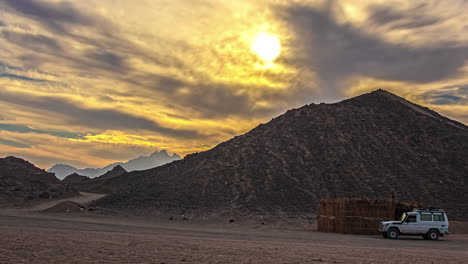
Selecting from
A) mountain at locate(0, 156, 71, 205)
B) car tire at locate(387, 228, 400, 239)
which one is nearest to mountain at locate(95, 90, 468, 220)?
mountain at locate(0, 156, 71, 205)

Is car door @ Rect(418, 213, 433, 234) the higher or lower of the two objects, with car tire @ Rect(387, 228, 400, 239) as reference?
higher

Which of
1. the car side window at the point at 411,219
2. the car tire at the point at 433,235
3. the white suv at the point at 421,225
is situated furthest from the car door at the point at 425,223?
the car side window at the point at 411,219

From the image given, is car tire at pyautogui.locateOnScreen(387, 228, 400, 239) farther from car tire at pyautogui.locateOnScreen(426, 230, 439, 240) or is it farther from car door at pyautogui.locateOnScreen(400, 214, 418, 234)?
car tire at pyautogui.locateOnScreen(426, 230, 439, 240)

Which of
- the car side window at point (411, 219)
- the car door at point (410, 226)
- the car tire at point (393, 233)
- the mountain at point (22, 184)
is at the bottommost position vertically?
the car tire at point (393, 233)

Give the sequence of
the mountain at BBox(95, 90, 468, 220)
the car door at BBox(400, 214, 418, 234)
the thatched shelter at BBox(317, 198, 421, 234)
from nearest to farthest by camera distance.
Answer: the car door at BBox(400, 214, 418, 234) < the thatched shelter at BBox(317, 198, 421, 234) < the mountain at BBox(95, 90, 468, 220)

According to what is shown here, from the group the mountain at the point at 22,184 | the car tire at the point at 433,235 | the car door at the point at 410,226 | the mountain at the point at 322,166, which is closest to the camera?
the car tire at the point at 433,235

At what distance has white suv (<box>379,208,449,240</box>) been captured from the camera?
104 ft

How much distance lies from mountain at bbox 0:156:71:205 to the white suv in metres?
57.9

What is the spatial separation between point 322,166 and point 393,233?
33861 mm

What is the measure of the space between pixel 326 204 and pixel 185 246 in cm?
2380

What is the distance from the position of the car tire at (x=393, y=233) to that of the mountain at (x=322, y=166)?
20.3 metres

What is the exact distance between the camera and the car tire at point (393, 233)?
3212cm

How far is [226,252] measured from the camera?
57.8ft

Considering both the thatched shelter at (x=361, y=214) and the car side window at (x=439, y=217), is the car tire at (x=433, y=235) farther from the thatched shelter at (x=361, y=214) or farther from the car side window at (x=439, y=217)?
the thatched shelter at (x=361, y=214)
